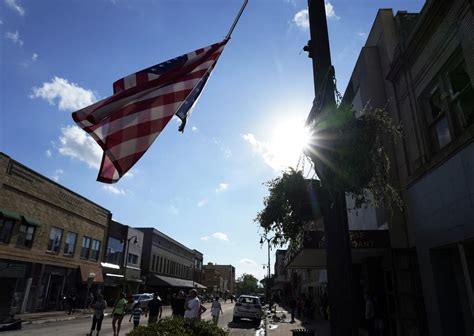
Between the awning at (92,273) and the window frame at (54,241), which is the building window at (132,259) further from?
the window frame at (54,241)

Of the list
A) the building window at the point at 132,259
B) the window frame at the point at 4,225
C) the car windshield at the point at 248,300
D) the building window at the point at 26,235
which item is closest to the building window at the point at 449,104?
the car windshield at the point at 248,300

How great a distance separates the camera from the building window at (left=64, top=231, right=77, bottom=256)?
3202 centimetres

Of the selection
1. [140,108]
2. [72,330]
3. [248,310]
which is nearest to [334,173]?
[140,108]

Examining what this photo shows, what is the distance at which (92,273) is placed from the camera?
116 ft

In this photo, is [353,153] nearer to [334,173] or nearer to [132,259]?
[334,173]

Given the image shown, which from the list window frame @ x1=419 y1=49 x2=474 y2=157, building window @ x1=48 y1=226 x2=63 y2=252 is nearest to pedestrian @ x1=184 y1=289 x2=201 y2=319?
window frame @ x1=419 y1=49 x2=474 y2=157

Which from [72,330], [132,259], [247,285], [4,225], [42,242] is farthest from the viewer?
[247,285]

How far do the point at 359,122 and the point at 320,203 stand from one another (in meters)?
1.19

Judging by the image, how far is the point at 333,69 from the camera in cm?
400

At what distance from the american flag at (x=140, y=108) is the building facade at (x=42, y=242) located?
2307 centimetres

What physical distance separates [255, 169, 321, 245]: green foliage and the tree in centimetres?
17930

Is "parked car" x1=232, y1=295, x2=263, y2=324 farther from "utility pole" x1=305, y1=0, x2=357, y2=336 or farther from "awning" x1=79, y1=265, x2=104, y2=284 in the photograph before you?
"utility pole" x1=305, y1=0, x2=357, y2=336

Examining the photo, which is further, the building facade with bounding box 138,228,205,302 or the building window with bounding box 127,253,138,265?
the building facade with bounding box 138,228,205,302

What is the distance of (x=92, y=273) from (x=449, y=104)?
1349 inches
